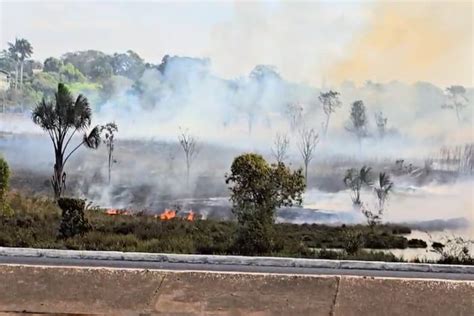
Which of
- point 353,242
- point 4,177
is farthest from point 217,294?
point 4,177

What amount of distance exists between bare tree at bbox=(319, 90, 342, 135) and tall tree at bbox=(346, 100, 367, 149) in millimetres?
118

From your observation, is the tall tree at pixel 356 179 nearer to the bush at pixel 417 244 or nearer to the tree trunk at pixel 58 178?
the bush at pixel 417 244

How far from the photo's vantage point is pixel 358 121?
21.9 feet

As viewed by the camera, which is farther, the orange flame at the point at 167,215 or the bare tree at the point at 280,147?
the orange flame at the point at 167,215

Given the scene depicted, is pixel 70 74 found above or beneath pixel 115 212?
above

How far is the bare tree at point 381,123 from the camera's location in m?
6.64

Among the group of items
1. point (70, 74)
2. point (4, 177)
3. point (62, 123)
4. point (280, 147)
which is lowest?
point (4, 177)

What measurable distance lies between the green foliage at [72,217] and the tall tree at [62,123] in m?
0.09

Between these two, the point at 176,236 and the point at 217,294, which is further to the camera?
the point at 176,236

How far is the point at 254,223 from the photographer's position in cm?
680

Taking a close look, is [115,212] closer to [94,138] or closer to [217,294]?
[94,138]

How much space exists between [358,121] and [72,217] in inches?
88.6

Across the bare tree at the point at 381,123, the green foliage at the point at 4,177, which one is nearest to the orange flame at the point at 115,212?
the green foliage at the point at 4,177

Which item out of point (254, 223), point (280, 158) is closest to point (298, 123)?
point (280, 158)
